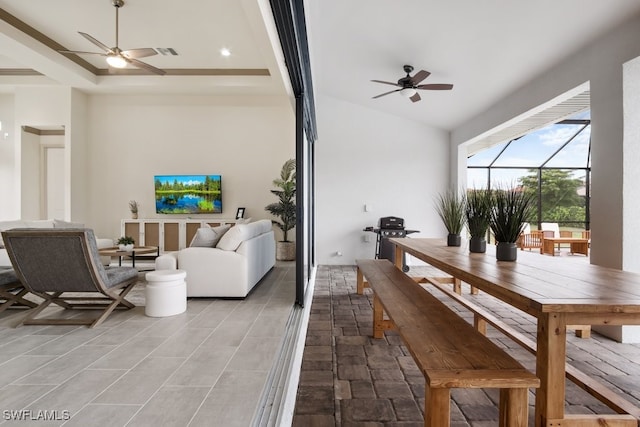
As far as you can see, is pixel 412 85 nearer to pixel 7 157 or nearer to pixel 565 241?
pixel 565 241

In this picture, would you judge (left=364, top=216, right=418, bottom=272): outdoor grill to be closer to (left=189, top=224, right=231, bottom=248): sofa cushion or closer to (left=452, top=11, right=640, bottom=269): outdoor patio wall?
(left=189, top=224, right=231, bottom=248): sofa cushion

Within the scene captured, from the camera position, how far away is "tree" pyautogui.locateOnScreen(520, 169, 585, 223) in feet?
25.9

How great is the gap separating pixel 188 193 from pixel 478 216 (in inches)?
242

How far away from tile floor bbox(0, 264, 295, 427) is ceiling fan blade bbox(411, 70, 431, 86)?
9.84 feet

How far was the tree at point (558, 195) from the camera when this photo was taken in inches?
311

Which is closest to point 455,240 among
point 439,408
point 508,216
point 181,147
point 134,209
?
point 508,216

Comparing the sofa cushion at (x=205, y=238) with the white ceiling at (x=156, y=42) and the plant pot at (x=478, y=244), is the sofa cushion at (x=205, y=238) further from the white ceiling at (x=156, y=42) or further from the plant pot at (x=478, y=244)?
the plant pot at (x=478, y=244)

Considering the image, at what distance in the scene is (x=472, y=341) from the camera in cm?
142

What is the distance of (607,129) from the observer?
8.96 feet

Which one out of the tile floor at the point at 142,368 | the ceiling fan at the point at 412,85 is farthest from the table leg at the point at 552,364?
the ceiling fan at the point at 412,85

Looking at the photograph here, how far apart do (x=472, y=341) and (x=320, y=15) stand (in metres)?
3.69

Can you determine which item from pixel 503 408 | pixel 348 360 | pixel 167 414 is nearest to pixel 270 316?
pixel 348 360

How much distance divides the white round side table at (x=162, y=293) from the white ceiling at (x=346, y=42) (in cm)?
235

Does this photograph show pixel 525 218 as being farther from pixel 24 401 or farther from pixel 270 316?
pixel 24 401
